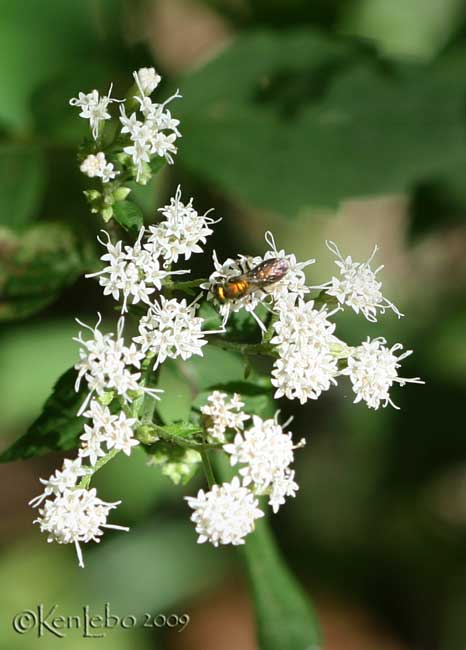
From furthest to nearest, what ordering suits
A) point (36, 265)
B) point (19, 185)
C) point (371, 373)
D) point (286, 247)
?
point (286, 247), point (19, 185), point (36, 265), point (371, 373)

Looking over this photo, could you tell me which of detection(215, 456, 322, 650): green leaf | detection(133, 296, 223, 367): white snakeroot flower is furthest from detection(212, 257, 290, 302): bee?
detection(215, 456, 322, 650): green leaf

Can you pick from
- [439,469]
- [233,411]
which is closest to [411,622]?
[439,469]

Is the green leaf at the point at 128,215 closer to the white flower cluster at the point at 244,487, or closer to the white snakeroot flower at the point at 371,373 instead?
the white flower cluster at the point at 244,487

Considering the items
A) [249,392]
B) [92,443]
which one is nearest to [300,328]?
[249,392]

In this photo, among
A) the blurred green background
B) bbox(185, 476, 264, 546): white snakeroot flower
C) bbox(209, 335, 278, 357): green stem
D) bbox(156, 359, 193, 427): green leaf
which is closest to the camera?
bbox(185, 476, 264, 546): white snakeroot flower

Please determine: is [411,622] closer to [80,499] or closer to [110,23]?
[80,499]

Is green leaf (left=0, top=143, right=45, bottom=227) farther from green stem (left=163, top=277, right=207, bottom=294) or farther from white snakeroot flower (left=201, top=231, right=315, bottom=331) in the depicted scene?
white snakeroot flower (left=201, top=231, right=315, bottom=331)

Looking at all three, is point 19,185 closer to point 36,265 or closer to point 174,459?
point 36,265
